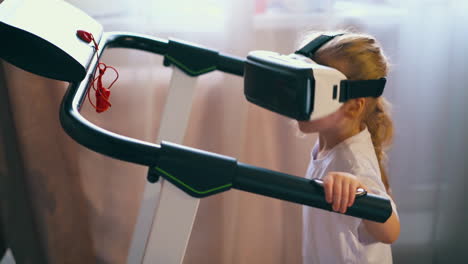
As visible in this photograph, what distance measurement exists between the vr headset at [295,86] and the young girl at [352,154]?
131 millimetres

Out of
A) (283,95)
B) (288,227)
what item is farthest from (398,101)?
(283,95)

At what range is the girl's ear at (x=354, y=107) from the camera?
1.04 metres

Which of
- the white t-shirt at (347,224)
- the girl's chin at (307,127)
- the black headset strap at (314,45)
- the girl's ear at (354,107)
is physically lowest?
the white t-shirt at (347,224)

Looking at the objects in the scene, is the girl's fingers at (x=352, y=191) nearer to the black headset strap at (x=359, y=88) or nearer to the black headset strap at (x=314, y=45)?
the black headset strap at (x=359, y=88)

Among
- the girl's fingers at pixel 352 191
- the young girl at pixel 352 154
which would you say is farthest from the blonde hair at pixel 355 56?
the girl's fingers at pixel 352 191

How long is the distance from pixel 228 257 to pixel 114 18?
0.71m

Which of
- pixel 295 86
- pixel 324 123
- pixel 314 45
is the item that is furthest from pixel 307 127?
pixel 295 86

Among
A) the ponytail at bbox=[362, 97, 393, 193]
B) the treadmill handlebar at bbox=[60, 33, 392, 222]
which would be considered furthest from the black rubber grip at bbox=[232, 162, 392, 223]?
the ponytail at bbox=[362, 97, 393, 193]

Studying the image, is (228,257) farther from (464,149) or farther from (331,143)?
(464,149)

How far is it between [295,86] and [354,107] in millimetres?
305

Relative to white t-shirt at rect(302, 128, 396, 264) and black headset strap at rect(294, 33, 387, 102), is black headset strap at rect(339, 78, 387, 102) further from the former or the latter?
white t-shirt at rect(302, 128, 396, 264)

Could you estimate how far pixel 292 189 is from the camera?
0.73 meters

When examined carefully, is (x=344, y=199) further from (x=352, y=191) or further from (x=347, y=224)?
(x=347, y=224)

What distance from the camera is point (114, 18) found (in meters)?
1.37
